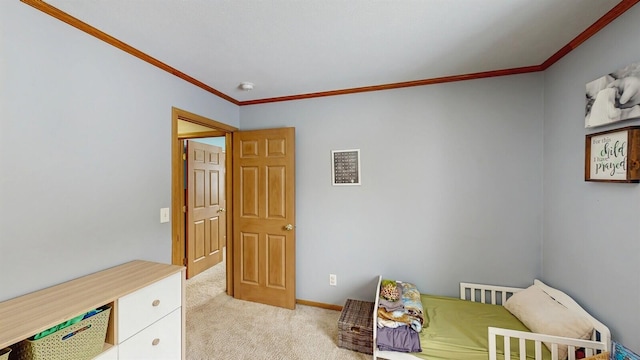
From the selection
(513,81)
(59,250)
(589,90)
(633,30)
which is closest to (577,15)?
(633,30)

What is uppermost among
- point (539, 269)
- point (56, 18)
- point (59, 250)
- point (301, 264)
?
point (56, 18)

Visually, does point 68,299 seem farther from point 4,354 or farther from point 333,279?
point 333,279

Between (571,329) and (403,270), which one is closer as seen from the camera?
(571,329)

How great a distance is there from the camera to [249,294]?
9.30ft

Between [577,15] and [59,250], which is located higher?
[577,15]

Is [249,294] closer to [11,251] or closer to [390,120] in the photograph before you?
[11,251]

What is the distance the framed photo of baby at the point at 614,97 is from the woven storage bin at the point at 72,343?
2.94 m

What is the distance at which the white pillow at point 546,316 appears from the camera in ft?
5.00

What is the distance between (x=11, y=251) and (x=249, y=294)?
79.5 inches

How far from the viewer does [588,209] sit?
5.34ft

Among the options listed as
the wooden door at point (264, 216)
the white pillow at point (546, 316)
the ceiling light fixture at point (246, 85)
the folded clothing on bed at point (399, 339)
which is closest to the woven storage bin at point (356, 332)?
the folded clothing on bed at point (399, 339)

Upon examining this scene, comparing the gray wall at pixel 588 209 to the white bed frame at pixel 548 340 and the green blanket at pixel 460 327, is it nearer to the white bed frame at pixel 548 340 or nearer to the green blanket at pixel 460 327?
the white bed frame at pixel 548 340

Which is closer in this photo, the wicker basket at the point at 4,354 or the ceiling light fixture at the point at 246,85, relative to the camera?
the wicker basket at the point at 4,354

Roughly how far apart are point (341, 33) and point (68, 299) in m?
2.12
